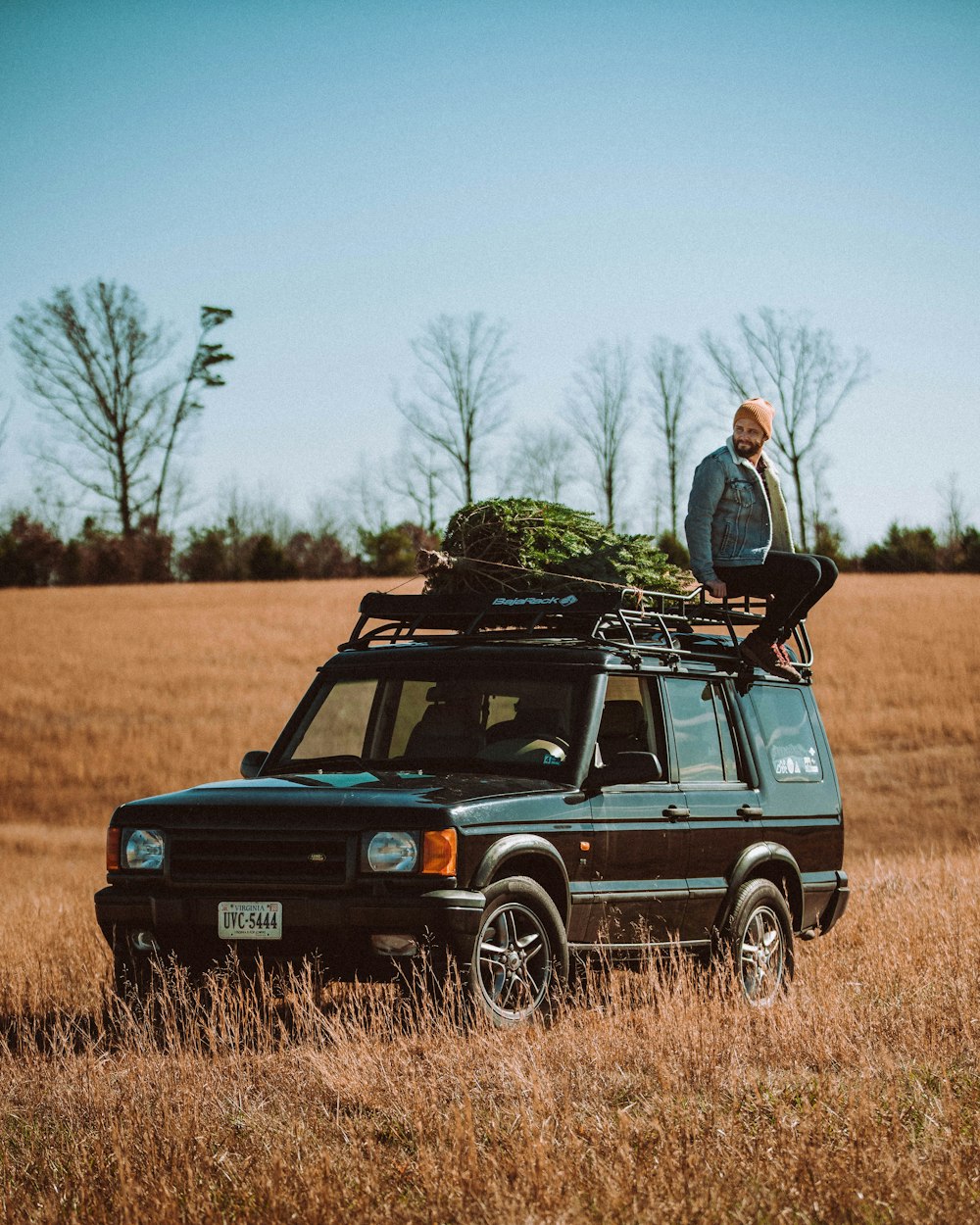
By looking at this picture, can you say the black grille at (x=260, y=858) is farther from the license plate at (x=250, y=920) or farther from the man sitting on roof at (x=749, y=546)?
the man sitting on roof at (x=749, y=546)

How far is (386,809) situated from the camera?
264 inches

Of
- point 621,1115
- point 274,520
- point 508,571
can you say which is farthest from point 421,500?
point 621,1115

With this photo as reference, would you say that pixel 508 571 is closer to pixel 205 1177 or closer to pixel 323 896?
pixel 323 896

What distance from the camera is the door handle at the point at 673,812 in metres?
8.04

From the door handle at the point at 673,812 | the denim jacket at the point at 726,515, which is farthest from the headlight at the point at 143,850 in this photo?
the denim jacket at the point at 726,515

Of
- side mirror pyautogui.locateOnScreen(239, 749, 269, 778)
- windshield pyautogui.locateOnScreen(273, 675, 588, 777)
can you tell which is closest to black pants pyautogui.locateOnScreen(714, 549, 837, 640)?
windshield pyautogui.locateOnScreen(273, 675, 588, 777)

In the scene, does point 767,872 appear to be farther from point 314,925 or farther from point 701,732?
point 314,925

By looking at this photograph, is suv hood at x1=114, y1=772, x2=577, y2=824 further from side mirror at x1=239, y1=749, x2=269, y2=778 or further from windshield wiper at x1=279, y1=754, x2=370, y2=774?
side mirror at x1=239, y1=749, x2=269, y2=778

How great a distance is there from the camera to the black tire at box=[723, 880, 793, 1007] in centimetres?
838

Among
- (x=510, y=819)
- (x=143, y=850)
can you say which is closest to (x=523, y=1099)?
(x=510, y=819)

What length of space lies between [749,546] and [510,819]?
114 inches

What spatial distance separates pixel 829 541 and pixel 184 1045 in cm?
6354

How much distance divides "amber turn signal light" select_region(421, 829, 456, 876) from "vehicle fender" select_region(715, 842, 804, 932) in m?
2.40

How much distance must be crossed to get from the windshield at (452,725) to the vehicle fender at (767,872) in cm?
153
